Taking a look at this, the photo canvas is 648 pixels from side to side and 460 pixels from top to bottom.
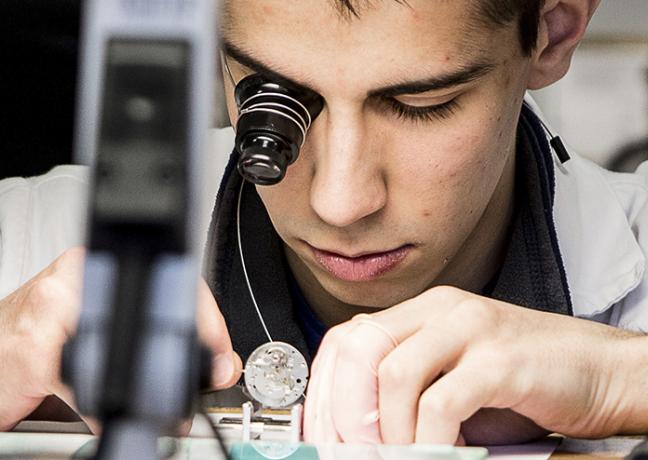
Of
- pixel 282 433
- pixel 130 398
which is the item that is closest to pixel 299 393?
pixel 282 433

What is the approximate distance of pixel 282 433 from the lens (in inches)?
29.7

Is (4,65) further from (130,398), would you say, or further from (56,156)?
(130,398)

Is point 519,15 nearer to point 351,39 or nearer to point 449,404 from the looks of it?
point 351,39

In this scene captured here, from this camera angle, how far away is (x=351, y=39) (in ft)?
2.80

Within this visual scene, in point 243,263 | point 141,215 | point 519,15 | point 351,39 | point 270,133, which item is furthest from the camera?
point 243,263

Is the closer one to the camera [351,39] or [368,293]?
[351,39]

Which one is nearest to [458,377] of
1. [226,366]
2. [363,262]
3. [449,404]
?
[449,404]

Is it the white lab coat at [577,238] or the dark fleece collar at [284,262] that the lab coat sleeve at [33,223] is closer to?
the white lab coat at [577,238]

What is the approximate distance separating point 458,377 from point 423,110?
30cm

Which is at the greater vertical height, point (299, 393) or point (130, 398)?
point (130, 398)

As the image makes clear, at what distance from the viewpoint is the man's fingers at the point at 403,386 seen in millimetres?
705

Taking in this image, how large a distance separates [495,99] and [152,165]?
67 cm

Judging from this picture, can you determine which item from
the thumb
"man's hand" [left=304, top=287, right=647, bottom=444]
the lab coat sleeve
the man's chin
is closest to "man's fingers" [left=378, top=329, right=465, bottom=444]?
"man's hand" [left=304, top=287, right=647, bottom=444]

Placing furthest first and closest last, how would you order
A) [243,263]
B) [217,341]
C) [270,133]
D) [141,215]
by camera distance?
[243,263] → [270,133] → [217,341] → [141,215]
